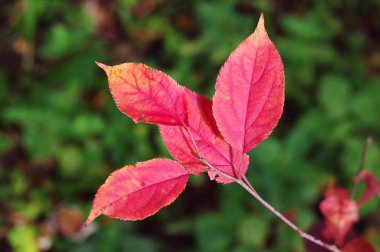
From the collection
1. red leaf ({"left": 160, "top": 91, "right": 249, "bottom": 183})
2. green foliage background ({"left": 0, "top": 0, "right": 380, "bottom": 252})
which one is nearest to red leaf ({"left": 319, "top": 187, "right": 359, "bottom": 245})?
red leaf ({"left": 160, "top": 91, "right": 249, "bottom": 183})

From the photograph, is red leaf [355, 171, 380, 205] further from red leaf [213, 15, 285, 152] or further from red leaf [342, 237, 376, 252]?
red leaf [213, 15, 285, 152]

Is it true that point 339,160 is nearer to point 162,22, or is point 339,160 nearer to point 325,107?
point 325,107

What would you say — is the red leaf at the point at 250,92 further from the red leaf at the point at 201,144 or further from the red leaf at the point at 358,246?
the red leaf at the point at 358,246

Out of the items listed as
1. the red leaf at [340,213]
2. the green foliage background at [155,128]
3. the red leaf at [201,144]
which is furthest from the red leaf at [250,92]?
the green foliage background at [155,128]

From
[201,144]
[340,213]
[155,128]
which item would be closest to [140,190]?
[201,144]

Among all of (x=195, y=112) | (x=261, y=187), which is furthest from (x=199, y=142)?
(x=261, y=187)

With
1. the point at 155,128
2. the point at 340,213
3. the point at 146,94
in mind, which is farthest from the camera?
the point at 155,128

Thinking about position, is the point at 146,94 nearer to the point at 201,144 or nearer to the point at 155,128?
the point at 201,144
